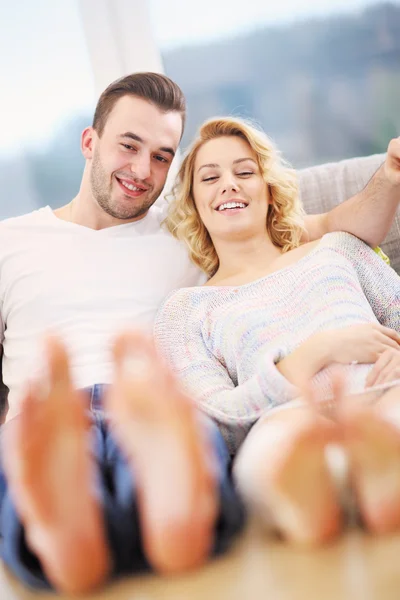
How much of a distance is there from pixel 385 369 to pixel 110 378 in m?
0.53

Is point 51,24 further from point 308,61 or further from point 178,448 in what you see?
point 178,448

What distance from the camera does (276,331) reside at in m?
1.21

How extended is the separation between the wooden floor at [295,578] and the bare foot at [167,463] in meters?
0.03

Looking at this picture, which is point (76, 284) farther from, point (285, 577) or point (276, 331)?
point (285, 577)

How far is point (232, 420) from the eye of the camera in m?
1.03

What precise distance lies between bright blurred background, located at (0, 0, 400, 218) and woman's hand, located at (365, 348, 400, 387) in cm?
160

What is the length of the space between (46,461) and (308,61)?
91.2 inches

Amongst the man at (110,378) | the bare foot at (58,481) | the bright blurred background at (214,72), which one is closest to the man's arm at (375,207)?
the man at (110,378)

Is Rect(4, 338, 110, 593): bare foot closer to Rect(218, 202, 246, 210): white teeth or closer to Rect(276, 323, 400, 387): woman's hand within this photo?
Rect(276, 323, 400, 387): woman's hand

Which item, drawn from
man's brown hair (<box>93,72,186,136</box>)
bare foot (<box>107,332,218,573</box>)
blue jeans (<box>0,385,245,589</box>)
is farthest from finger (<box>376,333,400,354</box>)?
man's brown hair (<box>93,72,186,136</box>)

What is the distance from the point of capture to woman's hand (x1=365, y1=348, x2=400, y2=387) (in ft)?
3.34

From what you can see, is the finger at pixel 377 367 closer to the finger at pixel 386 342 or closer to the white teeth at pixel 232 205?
the finger at pixel 386 342

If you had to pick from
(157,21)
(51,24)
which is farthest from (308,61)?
(51,24)

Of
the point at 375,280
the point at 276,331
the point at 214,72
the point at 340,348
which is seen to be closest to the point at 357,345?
the point at 340,348
